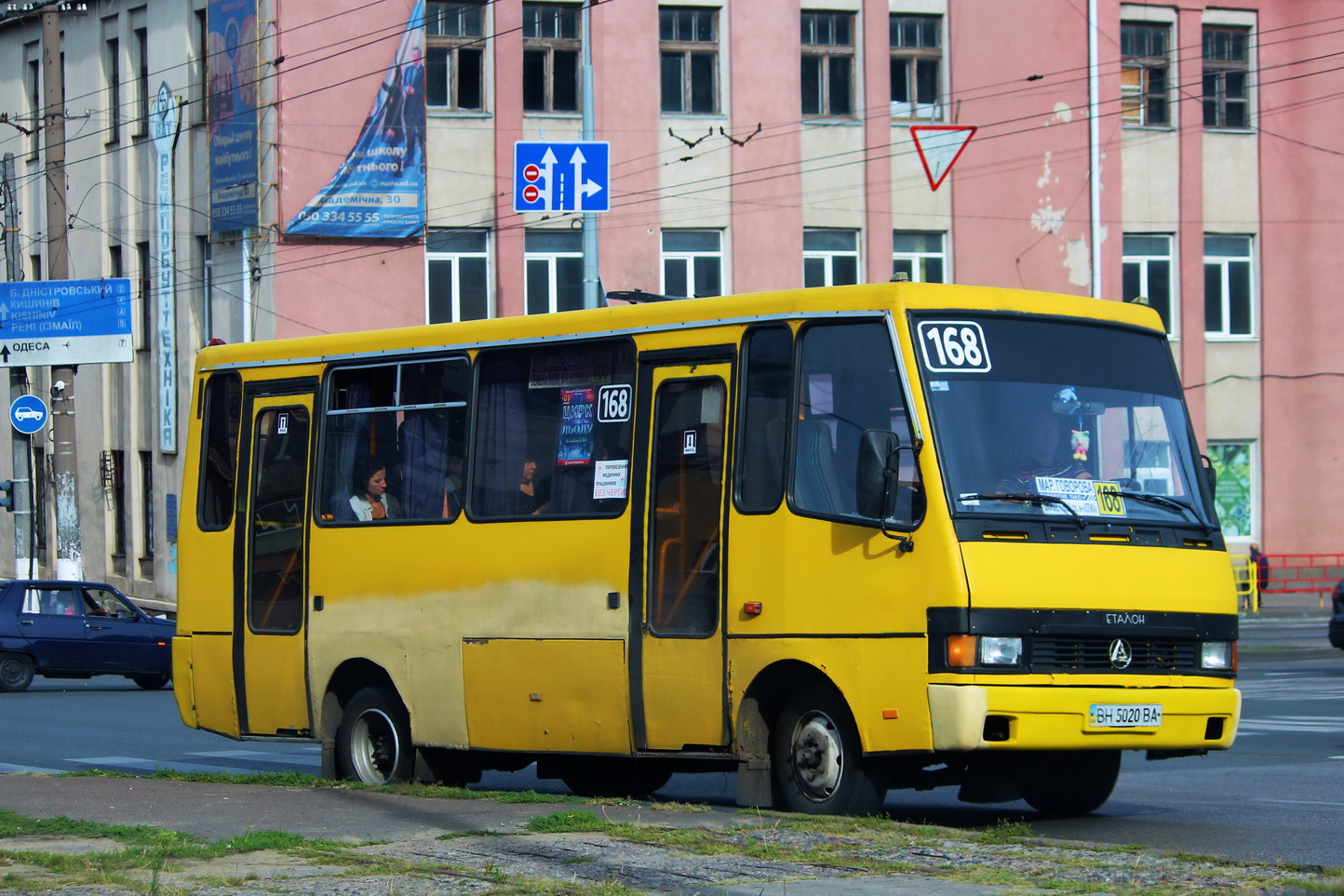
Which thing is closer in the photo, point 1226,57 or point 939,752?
point 939,752

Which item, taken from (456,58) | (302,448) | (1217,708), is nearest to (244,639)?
(302,448)

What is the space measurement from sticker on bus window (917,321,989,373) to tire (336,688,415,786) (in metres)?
4.53

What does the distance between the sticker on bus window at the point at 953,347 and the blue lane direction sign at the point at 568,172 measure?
1262 cm

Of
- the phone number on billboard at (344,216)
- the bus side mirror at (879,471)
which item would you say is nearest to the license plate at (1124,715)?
the bus side mirror at (879,471)

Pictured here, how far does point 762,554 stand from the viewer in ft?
33.3

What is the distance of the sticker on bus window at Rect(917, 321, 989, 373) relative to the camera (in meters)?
9.70

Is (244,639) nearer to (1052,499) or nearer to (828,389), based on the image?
(828,389)

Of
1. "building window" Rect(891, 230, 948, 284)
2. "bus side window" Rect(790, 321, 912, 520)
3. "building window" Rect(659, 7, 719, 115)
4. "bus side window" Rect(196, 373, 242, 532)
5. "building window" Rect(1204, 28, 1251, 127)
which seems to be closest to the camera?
"bus side window" Rect(790, 321, 912, 520)

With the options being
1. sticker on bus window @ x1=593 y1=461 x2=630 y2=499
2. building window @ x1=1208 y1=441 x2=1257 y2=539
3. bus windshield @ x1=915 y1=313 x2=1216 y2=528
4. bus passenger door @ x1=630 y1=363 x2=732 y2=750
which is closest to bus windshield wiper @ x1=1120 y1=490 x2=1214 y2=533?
bus windshield @ x1=915 y1=313 x2=1216 y2=528

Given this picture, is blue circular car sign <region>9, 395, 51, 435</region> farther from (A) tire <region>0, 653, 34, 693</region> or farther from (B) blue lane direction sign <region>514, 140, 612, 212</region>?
(B) blue lane direction sign <region>514, 140, 612, 212</region>

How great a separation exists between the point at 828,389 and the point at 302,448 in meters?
4.48

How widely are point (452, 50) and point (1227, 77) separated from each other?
1572 cm

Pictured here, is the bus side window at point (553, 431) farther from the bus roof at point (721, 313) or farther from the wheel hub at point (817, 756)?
the wheel hub at point (817, 756)

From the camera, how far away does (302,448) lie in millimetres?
13055
